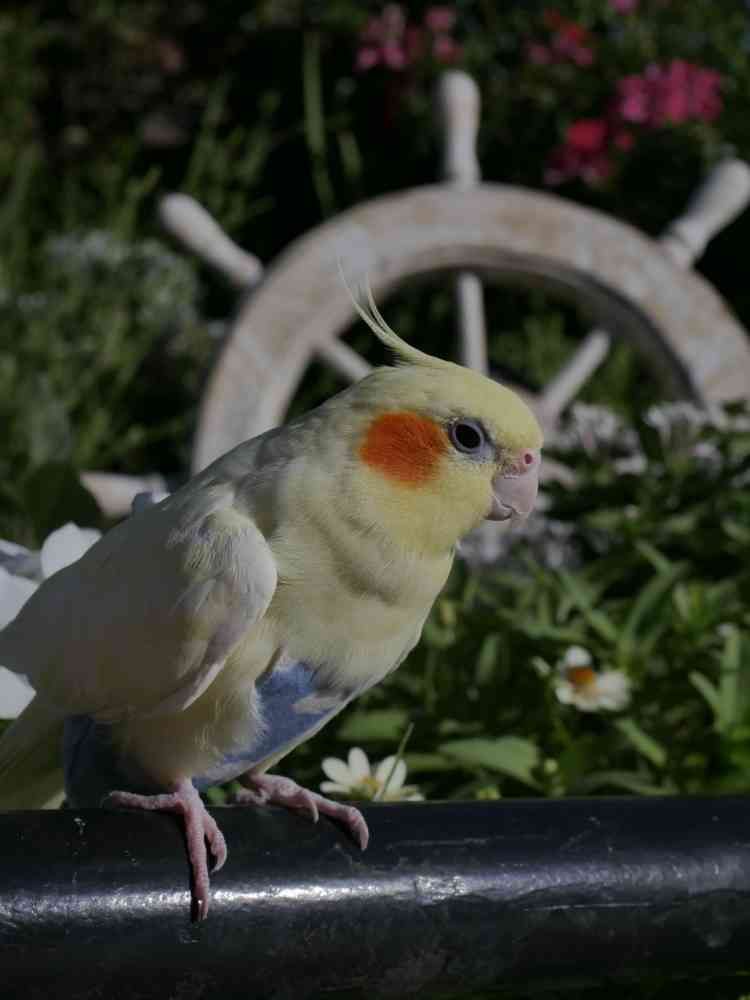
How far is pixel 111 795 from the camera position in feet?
2.49

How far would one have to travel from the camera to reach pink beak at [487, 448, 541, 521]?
2.50ft

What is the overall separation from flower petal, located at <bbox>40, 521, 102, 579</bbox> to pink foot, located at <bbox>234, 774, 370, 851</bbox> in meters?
0.20

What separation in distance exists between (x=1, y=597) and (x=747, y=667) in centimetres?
64

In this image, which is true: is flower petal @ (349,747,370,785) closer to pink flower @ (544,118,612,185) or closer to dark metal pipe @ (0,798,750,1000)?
dark metal pipe @ (0,798,750,1000)

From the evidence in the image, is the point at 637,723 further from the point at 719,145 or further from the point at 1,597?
the point at 719,145

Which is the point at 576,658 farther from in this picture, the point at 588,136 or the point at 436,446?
the point at 588,136

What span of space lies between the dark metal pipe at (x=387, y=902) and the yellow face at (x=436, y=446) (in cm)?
17

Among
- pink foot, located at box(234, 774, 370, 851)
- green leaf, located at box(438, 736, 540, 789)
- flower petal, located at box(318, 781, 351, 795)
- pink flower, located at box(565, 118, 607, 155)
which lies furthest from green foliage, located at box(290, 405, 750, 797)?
pink flower, located at box(565, 118, 607, 155)

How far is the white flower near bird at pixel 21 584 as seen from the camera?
0.88m

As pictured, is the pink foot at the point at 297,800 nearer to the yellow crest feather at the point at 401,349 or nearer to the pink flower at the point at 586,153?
the yellow crest feather at the point at 401,349

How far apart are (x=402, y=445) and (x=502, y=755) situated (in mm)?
389

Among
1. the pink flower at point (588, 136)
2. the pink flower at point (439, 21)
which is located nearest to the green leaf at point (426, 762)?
the pink flower at point (588, 136)

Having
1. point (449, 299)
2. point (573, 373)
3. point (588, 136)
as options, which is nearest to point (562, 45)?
point (588, 136)

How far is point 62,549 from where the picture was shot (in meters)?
0.92
